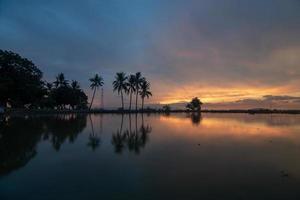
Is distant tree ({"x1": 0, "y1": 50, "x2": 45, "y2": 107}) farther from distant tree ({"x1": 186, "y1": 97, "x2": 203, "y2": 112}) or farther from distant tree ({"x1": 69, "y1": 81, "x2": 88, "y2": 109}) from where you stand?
distant tree ({"x1": 186, "y1": 97, "x2": 203, "y2": 112})

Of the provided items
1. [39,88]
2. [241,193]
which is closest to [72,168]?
[241,193]

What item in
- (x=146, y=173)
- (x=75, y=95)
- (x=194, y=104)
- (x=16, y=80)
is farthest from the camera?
(x=194, y=104)

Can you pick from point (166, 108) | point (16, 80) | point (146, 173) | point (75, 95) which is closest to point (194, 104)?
point (166, 108)

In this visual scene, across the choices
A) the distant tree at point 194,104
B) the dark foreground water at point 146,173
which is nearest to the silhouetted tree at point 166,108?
the distant tree at point 194,104

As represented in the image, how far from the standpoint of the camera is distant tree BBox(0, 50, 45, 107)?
42309mm

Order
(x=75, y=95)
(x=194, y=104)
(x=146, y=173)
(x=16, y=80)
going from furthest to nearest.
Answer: (x=194, y=104) < (x=75, y=95) < (x=16, y=80) < (x=146, y=173)

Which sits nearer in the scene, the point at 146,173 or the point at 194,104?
the point at 146,173

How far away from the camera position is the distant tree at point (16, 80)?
42309 mm

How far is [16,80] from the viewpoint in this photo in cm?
4375

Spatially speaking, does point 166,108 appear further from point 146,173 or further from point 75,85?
point 146,173

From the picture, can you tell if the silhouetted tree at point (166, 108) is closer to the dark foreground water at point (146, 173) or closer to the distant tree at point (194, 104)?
the distant tree at point (194, 104)

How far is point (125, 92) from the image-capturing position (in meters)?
72.8

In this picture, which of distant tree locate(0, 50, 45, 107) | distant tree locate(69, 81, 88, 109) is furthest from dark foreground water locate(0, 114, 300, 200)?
distant tree locate(69, 81, 88, 109)

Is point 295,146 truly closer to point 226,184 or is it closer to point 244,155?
point 244,155
